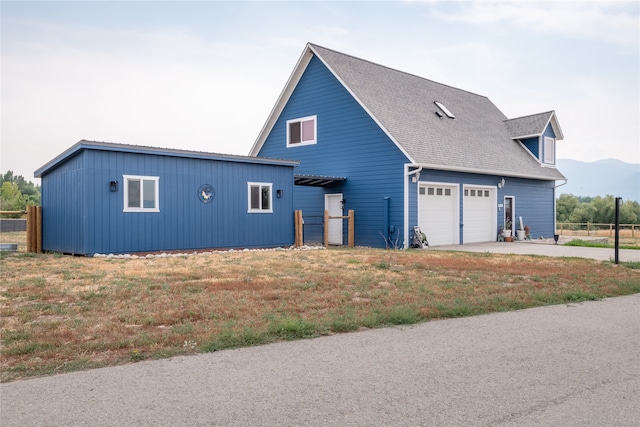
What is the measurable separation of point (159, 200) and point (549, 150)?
20202mm

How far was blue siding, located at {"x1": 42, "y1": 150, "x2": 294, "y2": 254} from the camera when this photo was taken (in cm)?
1458

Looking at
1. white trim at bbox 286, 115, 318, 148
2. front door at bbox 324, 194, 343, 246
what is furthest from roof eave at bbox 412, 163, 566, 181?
white trim at bbox 286, 115, 318, 148

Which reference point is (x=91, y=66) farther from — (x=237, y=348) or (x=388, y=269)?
(x=237, y=348)

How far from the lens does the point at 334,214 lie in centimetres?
2192

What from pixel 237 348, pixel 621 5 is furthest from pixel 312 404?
pixel 621 5

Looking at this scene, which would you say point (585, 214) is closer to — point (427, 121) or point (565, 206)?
point (565, 206)

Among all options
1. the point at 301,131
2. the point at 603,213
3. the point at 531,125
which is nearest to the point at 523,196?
the point at 531,125

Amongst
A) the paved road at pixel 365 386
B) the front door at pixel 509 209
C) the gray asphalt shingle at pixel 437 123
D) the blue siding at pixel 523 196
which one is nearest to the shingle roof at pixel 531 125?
the gray asphalt shingle at pixel 437 123

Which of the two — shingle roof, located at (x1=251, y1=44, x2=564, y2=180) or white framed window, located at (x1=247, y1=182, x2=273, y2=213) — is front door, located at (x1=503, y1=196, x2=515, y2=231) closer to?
shingle roof, located at (x1=251, y1=44, x2=564, y2=180)

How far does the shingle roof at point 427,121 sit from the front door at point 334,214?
3.90m

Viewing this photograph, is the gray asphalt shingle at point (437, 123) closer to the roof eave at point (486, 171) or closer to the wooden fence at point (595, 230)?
the roof eave at point (486, 171)

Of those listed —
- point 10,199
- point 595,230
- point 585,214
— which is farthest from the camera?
point 585,214

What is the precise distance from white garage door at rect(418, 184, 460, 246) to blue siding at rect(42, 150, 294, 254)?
4972mm

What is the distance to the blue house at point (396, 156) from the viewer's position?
1939 cm
